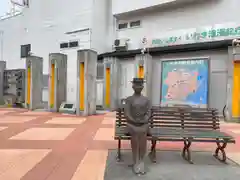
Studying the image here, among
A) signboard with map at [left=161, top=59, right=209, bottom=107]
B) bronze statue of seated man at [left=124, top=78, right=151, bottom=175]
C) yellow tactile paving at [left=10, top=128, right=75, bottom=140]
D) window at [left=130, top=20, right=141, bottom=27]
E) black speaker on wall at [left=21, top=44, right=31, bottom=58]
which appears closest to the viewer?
bronze statue of seated man at [left=124, top=78, right=151, bottom=175]

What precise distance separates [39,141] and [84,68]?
226 inches

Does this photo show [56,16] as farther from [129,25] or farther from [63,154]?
[63,154]

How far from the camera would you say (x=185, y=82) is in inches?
420

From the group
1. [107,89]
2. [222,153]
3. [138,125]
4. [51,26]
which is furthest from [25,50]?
[222,153]

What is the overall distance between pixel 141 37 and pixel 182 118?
35.5 ft

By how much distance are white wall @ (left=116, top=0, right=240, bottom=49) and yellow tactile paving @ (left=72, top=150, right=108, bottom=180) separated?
35.7 feet

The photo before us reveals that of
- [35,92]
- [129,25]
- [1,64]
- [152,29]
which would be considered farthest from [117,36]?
[1,64]

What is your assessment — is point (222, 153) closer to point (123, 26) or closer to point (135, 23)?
point (135, 23)

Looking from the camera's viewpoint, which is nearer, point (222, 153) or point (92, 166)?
point (92, 166)

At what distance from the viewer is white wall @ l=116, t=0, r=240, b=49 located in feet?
37.9

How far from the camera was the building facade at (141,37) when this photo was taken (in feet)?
36.7

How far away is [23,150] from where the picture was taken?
14.5 feet

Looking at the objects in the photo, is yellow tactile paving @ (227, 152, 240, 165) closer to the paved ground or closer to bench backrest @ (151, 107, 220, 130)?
the paved ground

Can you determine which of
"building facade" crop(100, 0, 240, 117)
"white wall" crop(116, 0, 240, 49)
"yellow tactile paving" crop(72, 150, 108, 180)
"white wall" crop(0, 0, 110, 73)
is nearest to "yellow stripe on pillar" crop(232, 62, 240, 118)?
"building facade" crop(100, 0, 240, 117)
